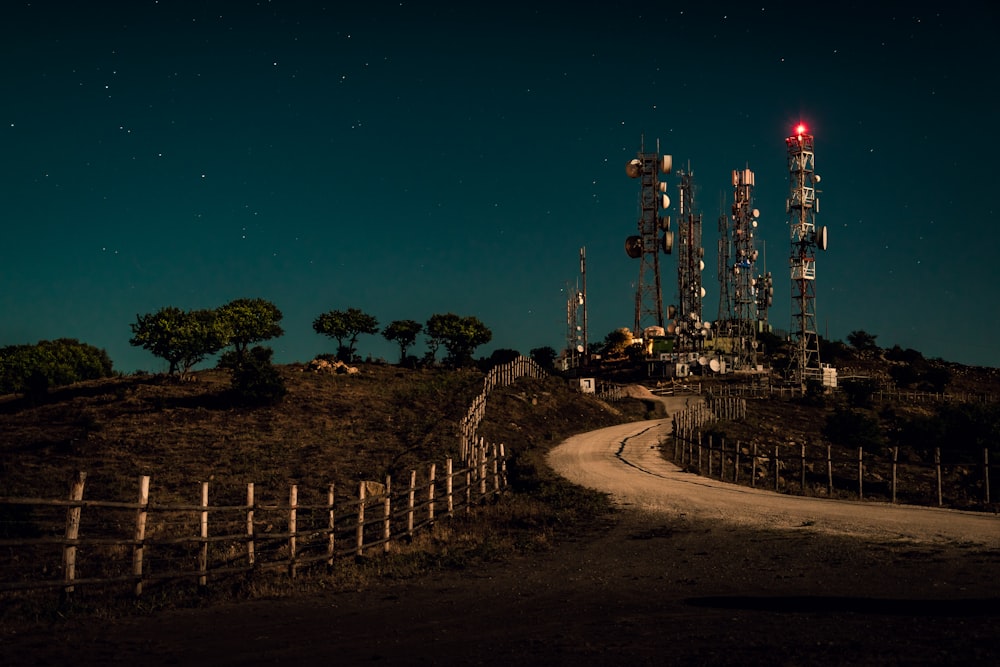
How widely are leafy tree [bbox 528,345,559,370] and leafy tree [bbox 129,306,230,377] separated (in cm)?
5606

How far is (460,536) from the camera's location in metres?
19.2

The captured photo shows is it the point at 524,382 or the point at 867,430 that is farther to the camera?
the point at 524,382

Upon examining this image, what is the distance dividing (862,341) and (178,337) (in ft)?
390

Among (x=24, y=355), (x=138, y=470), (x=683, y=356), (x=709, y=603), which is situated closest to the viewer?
(x=709, y=603)

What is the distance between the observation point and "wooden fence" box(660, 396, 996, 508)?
25234mm

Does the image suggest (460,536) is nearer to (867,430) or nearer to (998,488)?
(998,488)

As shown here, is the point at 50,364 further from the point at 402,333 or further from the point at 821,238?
the point at 821,238

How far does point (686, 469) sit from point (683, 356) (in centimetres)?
6613

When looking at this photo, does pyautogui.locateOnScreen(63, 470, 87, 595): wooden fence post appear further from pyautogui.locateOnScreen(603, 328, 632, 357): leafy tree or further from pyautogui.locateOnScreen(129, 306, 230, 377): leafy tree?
pyautogui.locateOnScreen(603, 328, 632, 357): leafy tree

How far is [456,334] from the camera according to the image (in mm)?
94000

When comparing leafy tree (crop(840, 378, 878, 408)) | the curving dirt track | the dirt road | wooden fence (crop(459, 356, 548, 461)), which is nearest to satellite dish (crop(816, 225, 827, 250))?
leafy tree (crop(840, 378, 878, 408))

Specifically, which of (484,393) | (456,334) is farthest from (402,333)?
(484,393)

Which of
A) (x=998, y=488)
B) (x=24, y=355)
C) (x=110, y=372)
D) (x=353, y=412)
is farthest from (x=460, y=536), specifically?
(x=110, y=372)

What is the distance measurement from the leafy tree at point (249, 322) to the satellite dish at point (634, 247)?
150 ft
